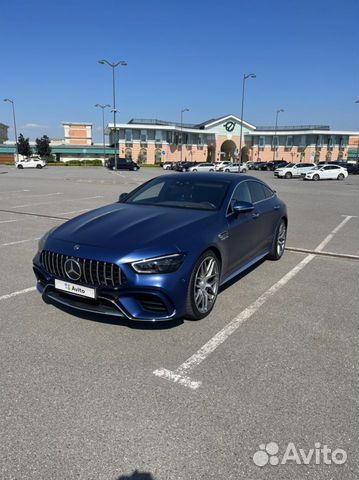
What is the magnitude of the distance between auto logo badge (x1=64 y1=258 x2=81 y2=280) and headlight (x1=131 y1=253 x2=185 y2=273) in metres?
0.55

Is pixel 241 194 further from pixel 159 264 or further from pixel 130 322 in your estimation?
pixel 130 322

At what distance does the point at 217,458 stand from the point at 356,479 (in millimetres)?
770

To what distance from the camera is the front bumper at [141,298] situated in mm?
3312

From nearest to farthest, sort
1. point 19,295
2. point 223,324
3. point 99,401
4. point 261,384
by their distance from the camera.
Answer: point 99,401 < point 261,384 < point 223,324 < point 19,295

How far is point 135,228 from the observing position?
12.6 ft

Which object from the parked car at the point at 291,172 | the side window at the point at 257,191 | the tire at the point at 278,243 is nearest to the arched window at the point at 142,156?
the parked car at the point at 291,172

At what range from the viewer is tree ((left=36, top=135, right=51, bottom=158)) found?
82.4 metres

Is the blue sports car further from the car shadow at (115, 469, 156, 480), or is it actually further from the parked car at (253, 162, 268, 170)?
the parked car at (253, 162, 268, 170)

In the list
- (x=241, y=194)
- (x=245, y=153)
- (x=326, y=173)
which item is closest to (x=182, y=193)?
(x=241, y=194)

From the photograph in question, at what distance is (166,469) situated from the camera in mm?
2109

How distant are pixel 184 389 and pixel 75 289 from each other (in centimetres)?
138

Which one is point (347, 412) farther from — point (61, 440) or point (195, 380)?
point (61, 440)

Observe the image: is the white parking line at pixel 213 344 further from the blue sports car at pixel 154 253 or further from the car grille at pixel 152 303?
the car grille at pixel 152 303

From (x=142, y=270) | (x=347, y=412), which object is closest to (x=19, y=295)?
(x=142, y=270)
